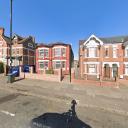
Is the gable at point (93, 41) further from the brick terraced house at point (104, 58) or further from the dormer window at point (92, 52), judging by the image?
the dormer window at point (92, 52)

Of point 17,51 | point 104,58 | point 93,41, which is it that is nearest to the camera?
point 104,58

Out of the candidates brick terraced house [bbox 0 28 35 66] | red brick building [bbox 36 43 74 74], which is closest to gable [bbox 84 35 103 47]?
red brick building [bbox 36 43 74 74]

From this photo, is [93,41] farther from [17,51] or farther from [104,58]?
[17,51]

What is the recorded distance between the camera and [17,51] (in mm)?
36062

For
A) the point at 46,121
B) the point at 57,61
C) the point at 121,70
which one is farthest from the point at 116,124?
the point at 57,61

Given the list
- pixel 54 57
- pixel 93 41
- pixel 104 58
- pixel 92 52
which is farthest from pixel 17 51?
pixel 104 58

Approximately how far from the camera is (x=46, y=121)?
3791 mm

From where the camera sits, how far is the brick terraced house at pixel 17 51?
1395 inches

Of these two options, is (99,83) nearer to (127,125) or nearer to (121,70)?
(121,70)

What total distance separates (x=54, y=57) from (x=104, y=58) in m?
12.2

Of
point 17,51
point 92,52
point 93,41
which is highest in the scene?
point 93,41

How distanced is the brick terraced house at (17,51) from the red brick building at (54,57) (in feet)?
13.0

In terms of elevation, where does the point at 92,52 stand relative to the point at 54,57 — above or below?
above

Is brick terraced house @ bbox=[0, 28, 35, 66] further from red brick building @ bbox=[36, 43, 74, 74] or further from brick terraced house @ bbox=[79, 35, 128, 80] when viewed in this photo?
brick terraced house @ bbox=[79, 35, 128, 80]
